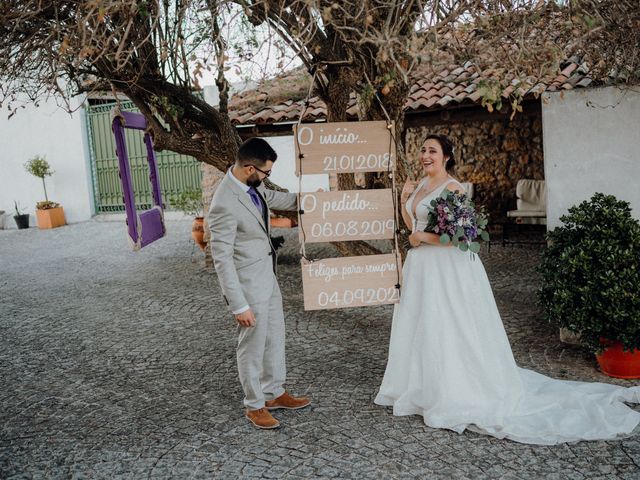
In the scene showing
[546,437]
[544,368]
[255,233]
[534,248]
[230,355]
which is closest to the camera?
[546,437]

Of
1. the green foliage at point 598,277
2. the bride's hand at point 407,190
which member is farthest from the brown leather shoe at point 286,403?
the green foliage at point 598,277

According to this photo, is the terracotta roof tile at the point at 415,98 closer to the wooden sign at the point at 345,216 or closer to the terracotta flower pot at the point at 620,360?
the terracotta flower pot at the point at 620,360

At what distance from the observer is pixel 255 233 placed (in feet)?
13.5

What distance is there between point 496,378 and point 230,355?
9.25 feet

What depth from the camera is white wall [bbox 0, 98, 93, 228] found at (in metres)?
18.8

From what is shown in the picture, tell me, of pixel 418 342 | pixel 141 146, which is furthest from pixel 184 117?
pixel 141 146

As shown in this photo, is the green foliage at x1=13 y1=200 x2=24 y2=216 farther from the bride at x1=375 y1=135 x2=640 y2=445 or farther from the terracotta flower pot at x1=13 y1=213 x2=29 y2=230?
the bride at x1=375 y1=135 x2=640 y2=445

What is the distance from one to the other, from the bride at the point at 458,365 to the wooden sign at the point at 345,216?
300 millimetres

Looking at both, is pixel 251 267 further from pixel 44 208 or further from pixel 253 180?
pixel 44 208

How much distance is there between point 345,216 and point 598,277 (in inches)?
82.2

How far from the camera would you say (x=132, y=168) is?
1812 cm

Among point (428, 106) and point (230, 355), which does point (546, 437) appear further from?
point (428, 106)

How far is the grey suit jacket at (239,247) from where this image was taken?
3.96 metres

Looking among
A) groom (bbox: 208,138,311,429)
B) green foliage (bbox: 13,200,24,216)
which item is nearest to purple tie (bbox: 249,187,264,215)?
groom (bbox: 208,138,311,429)
